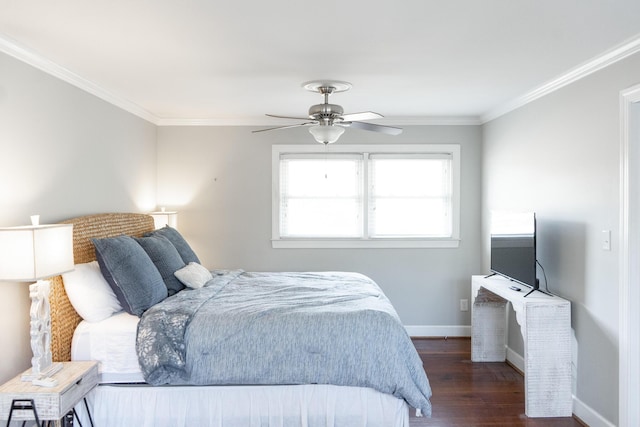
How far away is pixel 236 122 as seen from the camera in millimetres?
5035

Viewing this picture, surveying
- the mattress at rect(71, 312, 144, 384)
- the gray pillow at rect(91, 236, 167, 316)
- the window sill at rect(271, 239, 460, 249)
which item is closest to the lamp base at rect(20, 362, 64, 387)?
the mattress at rect(71, 312, 144, 384)

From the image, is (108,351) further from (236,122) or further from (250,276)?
(236,122)

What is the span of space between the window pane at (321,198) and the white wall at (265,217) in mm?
209

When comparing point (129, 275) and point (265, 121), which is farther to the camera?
point (265, 121)

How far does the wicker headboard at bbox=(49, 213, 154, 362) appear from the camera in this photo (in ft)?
9.15

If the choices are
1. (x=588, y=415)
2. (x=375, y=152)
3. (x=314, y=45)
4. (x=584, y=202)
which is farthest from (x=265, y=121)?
(x=588, y=415)

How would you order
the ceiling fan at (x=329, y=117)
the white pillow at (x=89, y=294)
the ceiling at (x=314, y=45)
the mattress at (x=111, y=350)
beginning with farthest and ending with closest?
the ceiling fan at (x=329, y=117) → the white pillow at (x=89, y=294) → the mattress at (x=111, y=350) → the ceiling at (x=314, y=45)

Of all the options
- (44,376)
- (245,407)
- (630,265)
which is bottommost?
(245,407)

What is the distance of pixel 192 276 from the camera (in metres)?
3.55

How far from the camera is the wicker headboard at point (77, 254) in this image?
279 centimetres

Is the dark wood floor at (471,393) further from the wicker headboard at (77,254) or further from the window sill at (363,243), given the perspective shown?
the wicker headboard at (77,254)

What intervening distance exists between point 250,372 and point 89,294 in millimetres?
1175

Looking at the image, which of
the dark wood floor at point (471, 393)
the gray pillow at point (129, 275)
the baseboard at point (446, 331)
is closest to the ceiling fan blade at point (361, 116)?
the gray pillow at point (129, 275)

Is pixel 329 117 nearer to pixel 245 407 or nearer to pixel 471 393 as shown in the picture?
pixel 245 407
